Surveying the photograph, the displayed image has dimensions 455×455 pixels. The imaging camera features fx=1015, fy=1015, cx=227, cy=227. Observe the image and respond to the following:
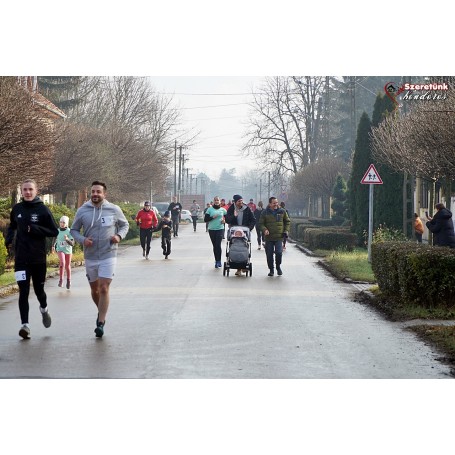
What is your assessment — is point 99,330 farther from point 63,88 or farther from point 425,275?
point 63,88

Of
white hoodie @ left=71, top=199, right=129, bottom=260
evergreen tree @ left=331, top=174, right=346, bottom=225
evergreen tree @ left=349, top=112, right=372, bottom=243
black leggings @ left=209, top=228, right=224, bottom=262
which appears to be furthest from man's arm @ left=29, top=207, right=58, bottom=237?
evergreen tree @ left=331, top=174, right=346, bottom=225

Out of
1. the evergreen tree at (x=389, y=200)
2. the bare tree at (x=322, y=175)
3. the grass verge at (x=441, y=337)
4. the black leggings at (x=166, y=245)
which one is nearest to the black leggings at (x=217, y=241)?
the black leggings at (x=166, y=245)

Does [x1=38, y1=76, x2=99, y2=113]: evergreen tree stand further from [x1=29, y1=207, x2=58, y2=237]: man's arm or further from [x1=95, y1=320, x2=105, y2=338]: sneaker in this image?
[x1=95, y1=320, x2=105, y2=338]: sneaker

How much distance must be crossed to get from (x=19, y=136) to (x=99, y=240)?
11.2m

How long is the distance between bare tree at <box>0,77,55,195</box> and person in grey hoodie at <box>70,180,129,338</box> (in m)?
10.2

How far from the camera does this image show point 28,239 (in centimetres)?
1173

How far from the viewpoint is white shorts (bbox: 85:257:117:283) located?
11914mm

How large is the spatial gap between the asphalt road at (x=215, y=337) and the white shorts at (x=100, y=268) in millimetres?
749

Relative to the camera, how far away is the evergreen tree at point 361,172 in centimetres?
3672

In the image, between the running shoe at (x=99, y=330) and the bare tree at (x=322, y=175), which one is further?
the bare tree at (x=322, y=175)

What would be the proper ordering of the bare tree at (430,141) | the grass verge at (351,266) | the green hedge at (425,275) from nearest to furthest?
1. the green hedge at (425,275)
2. the bare tree at (430,141)
3. the grass verge at (351,266)

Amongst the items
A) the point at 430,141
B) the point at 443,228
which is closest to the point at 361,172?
the point at 443,228

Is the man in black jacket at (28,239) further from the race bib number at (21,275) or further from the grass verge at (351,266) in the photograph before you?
the grass verge at (351,266)

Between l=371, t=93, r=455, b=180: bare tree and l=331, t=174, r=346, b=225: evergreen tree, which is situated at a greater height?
l=371, t=93, r=455, b=180: bare tree
